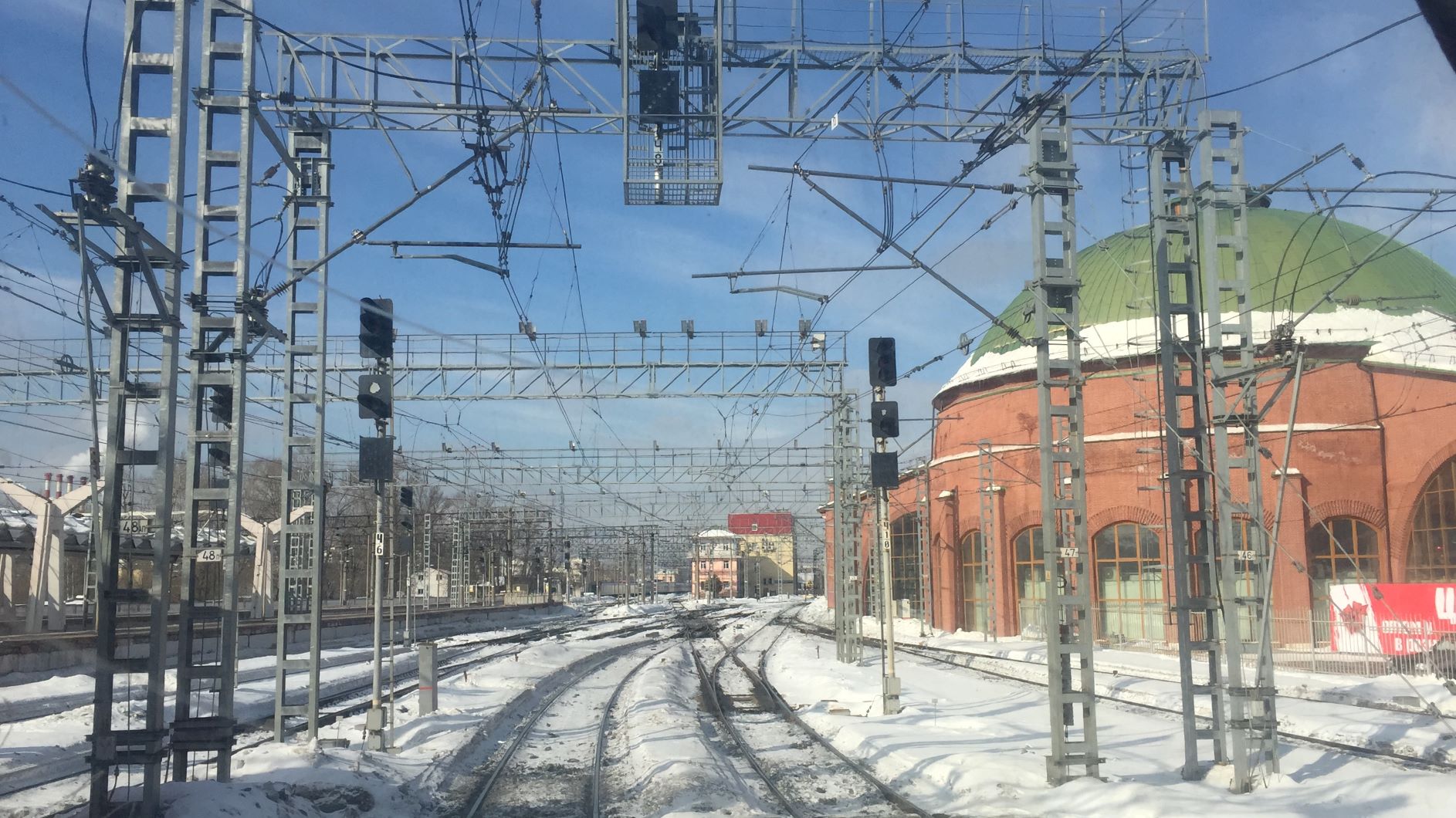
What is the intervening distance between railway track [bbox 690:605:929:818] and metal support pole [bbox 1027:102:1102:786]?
88.5 inches

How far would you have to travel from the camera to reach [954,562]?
49250 mm

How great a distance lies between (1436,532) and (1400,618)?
36.3 ft

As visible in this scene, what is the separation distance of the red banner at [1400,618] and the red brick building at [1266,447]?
2382 millimetres

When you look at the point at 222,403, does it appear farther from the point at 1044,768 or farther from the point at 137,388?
the point at 1044,768

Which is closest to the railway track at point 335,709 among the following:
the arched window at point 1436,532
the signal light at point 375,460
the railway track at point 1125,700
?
the signal light at point 375,460

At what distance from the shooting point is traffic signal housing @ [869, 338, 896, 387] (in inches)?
768

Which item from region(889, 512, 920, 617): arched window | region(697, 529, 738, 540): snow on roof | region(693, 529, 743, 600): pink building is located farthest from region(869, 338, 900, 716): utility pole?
region(697, 529, 738, 540): snow on roof

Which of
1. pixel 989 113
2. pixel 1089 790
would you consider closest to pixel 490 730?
pixel 1089 790

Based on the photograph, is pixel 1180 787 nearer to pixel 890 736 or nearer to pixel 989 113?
pixel 890 736

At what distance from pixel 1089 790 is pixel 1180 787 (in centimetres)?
115

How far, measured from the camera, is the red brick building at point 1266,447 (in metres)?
34.4

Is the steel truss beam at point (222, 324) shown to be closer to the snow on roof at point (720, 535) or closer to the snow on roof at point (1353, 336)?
the snow on roof at point (1353, 336)

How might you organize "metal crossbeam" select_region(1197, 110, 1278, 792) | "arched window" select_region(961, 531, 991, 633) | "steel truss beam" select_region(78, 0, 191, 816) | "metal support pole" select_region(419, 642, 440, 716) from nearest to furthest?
"steel truss beam" select_region(78, 0, 191, 816) < "metal crossbeam" select_region(1197, 110, 1278, 792) < "metal support pole" select_region(419, 642, 440, 716) < "arched window" select_region(961, 531, 991, 633)

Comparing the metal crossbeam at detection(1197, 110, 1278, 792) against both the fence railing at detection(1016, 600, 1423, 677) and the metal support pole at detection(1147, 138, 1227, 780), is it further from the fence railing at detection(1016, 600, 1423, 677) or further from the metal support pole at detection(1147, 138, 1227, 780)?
the fence railing at detection(1016, 600, 1423, 677)
